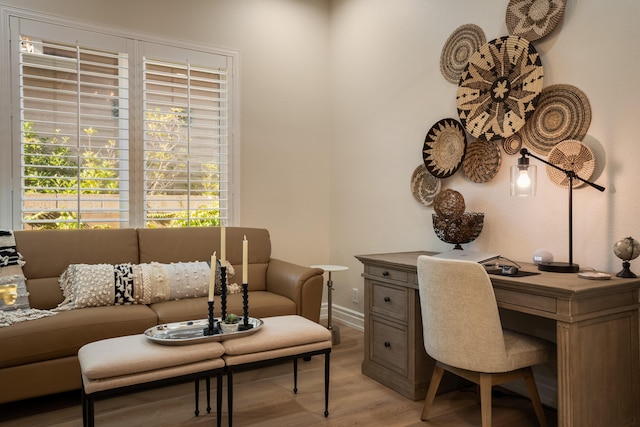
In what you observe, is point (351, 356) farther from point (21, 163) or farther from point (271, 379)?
point (21, 163)

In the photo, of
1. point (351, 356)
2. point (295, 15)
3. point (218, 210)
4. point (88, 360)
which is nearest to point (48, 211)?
point (218, 210)

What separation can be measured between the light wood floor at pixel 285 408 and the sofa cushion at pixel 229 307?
432 millimetres

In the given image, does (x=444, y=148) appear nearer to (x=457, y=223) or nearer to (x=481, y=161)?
(x=481, y=161)

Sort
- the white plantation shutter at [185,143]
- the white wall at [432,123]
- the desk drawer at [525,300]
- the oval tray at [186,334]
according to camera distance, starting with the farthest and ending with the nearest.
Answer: the white plantation shutter at [185,143]
the white wall at [432,123]
the oval tray at [186,334]
the desk drawer at [525,300]

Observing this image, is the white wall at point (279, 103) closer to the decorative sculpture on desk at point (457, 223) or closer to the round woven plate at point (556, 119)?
the decorative sculpture on desk at point (457, 223)

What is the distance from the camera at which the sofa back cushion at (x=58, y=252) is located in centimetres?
290

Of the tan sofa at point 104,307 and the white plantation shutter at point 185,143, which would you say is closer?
the tan sofa at point 104,307

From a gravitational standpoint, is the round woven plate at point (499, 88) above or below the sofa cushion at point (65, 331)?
above

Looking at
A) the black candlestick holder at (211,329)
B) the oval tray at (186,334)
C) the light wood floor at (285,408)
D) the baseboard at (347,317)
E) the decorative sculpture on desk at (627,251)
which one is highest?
the decorative sculpture on desk at (627,251)

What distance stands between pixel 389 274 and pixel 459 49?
1596 mm

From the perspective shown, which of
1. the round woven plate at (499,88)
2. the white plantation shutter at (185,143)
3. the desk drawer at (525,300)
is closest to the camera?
the desk drawer at (525,300)

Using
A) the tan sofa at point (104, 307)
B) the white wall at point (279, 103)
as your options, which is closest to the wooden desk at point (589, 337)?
the tan sofa at point (104, 307)

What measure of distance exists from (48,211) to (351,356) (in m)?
2.46

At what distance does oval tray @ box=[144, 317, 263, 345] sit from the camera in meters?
2.01
